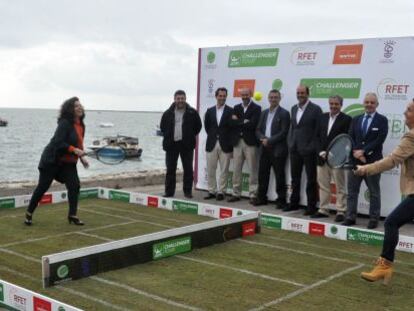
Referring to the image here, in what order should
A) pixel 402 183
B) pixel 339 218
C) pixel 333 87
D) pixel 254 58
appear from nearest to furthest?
pixel 402 183 < pixel 339 218 < pixel 333 87 < pixel 254 58

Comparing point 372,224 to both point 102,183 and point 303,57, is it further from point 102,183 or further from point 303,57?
point 102,183

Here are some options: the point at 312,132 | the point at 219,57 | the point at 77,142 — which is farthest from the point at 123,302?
the point at 219,57

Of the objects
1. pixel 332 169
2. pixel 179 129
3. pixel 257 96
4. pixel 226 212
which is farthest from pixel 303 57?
pixel 226 212

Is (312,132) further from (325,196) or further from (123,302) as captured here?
(123,302)

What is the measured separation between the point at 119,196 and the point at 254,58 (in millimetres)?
4093

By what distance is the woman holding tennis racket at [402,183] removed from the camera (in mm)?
5984

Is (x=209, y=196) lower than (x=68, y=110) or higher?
lower

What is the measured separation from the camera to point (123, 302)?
18.9 feet

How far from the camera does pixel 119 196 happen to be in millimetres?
12211

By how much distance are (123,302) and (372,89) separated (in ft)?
21.5


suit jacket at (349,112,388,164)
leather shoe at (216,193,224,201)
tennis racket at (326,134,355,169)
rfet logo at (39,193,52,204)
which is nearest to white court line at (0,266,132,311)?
tennis racket at (326,134,355,169)

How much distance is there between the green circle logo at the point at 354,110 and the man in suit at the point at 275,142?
1.11 metres

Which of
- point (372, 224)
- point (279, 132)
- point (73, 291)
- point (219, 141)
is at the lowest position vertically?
point (73, 291)

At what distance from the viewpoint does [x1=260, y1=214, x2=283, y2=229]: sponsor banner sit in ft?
31.3
